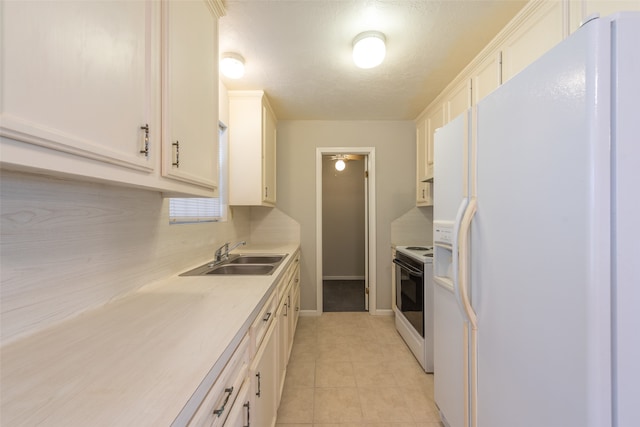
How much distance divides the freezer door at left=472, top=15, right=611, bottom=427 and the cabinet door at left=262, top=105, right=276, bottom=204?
1.93 meters

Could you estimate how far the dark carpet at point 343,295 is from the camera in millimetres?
3520

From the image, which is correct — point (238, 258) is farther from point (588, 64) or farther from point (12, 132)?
point (588, 64)

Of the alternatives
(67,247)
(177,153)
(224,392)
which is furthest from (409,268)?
(67,247)

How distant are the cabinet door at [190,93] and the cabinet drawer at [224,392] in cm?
68

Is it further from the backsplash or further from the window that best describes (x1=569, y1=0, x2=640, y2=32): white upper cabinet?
the window

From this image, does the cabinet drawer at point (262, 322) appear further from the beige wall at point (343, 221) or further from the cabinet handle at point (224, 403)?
the beige wall at point (343, 221)

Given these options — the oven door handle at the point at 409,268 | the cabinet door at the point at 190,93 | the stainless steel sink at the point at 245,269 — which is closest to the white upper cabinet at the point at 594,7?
the cabinet door at the point at 190,93

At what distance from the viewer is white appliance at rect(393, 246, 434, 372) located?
2004mm

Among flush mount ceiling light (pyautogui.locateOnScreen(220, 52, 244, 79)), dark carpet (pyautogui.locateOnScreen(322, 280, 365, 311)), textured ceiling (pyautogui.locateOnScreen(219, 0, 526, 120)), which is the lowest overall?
dark carpet (pyautogui.locateOnScreen(322, 280, 365, 311))

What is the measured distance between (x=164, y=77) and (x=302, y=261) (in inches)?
99.9

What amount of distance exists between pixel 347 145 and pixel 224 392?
9.52 feet

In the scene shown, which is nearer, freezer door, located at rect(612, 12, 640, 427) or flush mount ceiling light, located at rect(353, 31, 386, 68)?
freezer door, located at rect(612, 12, 640, 427)

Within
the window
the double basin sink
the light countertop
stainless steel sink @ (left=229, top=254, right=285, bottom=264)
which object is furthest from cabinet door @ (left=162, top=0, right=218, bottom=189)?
stainless steel sink @ (left=229, top=254, right=285, bottom=264)

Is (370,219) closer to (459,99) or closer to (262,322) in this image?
(459,99)
